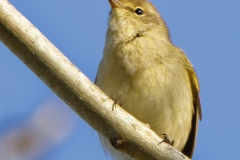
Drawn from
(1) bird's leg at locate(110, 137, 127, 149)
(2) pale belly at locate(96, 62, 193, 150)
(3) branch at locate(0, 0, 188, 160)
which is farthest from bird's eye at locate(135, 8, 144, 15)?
(1) bird's leg at locate(110, 137, 127, 149)

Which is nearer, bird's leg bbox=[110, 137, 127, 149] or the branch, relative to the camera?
the branch

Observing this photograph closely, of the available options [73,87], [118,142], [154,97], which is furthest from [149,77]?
[73,87]

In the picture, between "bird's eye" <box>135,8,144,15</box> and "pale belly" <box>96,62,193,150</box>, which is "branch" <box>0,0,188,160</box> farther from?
"bird's eye" <box>135,8,144,15</box>

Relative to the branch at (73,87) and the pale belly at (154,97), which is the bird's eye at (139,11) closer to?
the pale belly at (154,97)

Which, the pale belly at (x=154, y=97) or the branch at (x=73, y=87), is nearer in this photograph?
the branch at (x=73, y=87)

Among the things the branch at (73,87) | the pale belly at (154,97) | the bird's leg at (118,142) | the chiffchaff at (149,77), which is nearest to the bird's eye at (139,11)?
the chiffchaff at (149,77)

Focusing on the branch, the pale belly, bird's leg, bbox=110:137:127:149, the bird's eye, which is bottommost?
bird's leg, bbox=110:137:127:149

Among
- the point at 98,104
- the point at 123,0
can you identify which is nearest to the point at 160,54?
the point at 123,0
